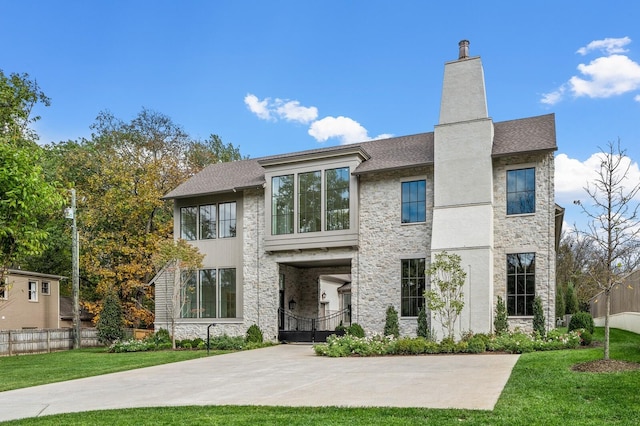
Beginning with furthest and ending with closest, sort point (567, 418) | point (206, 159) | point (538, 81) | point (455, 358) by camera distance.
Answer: point (206, 159) < point (538, 81) < point (455, 358) < point (567, 418)

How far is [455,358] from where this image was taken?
46.5 feet

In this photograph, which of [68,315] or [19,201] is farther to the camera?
[68,315]

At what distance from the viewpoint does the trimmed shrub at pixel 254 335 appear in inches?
834

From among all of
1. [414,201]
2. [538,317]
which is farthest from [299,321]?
[538,317]

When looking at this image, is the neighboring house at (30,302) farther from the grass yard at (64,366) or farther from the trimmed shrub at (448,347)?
the trimmed shrub at (448,347)

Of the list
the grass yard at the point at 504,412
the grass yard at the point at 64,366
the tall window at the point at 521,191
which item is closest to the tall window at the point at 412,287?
the tall window at the point at 521,191

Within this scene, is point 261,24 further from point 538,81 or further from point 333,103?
point 538,81

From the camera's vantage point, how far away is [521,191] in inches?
730

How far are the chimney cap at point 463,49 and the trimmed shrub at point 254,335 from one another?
13.0m

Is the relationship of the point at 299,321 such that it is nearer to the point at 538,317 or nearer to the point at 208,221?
the point at 208,221

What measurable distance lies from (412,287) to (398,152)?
5.38m

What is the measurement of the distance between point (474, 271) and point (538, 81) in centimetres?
627

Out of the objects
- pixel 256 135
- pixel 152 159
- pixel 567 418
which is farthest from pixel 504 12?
pixel 152 159

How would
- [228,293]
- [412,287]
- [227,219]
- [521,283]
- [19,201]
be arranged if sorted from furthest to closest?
[227,219] → [228,293] → [412,287] → [521,283] → [19,201]
